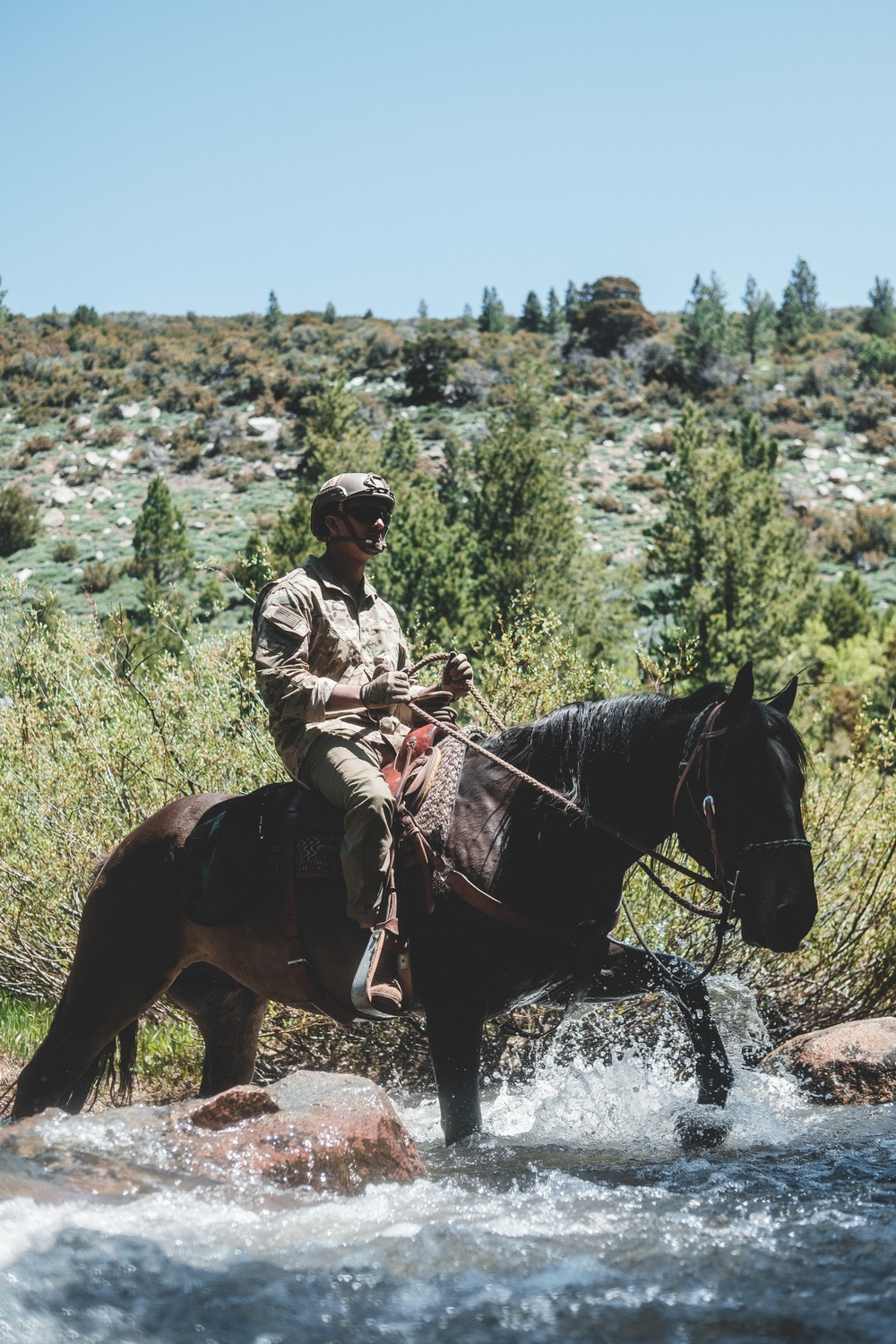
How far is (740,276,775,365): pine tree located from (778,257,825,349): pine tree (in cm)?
100

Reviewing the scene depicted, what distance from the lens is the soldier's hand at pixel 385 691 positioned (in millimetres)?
4469

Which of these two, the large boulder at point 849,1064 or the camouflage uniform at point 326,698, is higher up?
the camouflage uniform at point 326,698

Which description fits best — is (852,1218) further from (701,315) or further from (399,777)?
(701,315)

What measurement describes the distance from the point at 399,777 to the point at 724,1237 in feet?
7.24

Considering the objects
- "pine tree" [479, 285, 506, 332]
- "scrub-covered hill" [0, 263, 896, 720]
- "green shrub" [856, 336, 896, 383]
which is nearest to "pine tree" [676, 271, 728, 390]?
"scrub-covered hill" [0, 263, 896, 720]

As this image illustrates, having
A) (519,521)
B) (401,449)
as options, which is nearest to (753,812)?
(519,521)

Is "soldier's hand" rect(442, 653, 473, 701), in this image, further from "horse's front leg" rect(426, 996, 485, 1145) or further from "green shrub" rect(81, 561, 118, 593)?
→ "green shrub" rect(81, 561, 118, 593)

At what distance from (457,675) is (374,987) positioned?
1.34 m

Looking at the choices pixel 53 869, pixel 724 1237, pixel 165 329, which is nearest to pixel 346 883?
pixel 724 1237

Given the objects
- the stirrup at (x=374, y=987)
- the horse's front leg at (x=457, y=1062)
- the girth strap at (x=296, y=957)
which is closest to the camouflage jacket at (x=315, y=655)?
the girth strap at (x=296, y=957)

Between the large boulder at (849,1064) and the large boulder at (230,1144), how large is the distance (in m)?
2.55

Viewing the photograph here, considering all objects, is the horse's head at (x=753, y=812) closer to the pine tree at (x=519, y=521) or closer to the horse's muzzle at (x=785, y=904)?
the horse's muzzle at (x=785, y=904)

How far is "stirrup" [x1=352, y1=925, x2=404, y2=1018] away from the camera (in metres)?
4.42

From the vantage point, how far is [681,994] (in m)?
4.79
